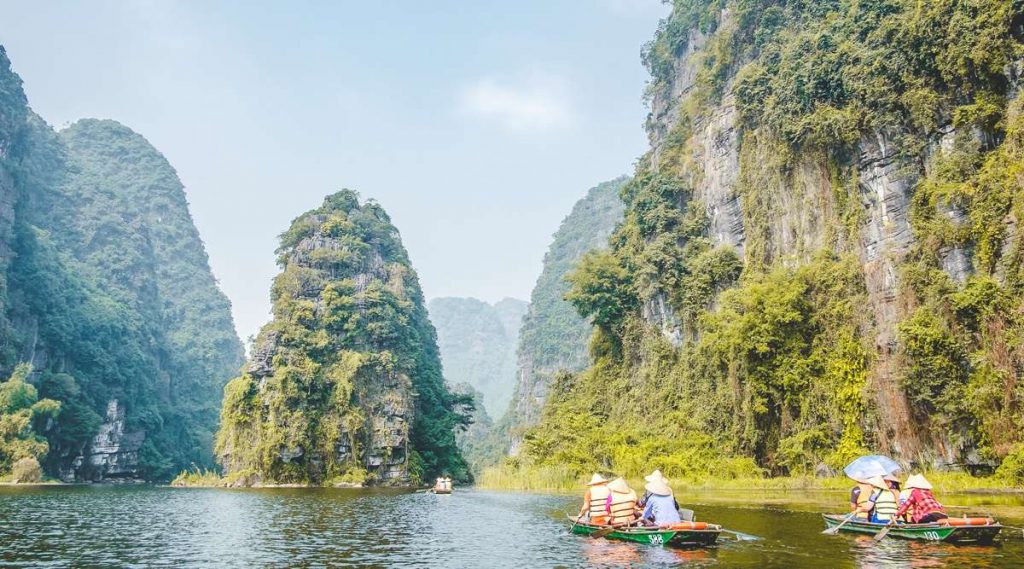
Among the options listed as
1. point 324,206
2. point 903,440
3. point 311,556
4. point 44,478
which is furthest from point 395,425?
point 311,556

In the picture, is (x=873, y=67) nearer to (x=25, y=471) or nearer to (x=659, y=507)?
(x=659, y=507)

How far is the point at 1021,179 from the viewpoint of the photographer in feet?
70.7

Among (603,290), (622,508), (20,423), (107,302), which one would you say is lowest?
(622,508)

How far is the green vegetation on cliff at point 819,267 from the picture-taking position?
22641 millimetres

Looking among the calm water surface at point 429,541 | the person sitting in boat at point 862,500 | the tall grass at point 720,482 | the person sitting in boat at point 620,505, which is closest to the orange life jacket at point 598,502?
the person sitting in boat at point 620,505

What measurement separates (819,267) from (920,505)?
17655 millimetres

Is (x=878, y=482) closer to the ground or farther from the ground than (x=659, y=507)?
farther from the ground

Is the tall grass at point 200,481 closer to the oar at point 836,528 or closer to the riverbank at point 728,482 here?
the riverbank at point 728,482

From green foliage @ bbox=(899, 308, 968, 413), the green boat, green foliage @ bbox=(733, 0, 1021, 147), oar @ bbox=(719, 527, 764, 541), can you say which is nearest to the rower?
oar @ bbox=(719, 527, 764, 541)

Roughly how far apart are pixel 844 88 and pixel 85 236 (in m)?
87.9

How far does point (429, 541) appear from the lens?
15.1 m

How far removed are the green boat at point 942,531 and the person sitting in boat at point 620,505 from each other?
4221 millimetres

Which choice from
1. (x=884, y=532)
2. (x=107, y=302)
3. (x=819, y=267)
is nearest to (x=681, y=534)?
(x=884, y=532)

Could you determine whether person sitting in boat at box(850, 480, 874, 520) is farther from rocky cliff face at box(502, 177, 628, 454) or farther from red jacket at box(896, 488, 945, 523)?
rocky cliff face at box(502, 177, 628, 454)
